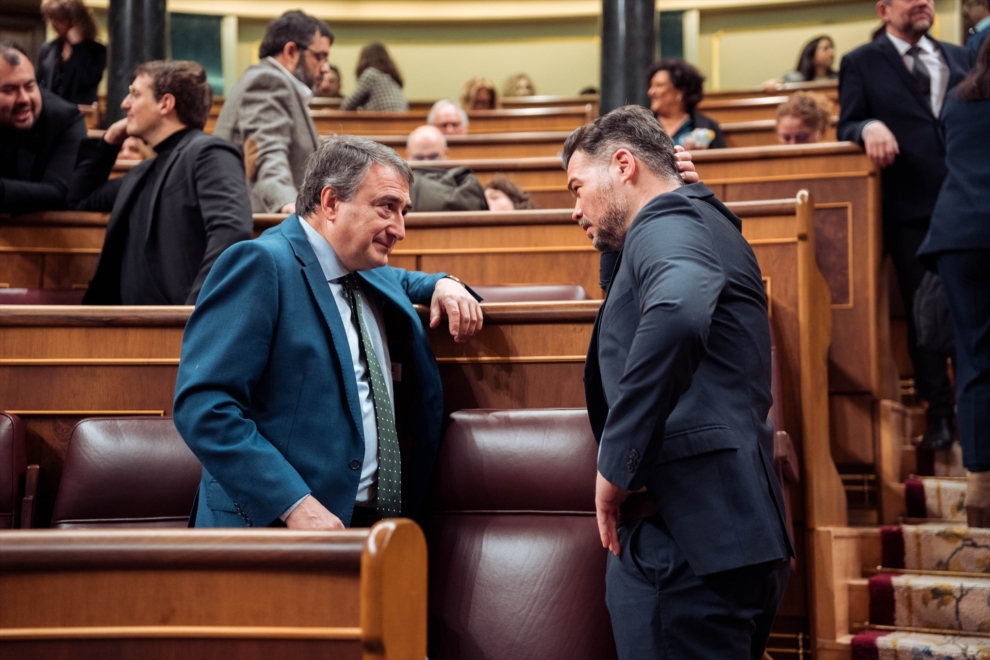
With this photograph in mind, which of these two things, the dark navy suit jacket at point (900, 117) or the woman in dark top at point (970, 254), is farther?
the dark navy suit jacket at point (900, 117)

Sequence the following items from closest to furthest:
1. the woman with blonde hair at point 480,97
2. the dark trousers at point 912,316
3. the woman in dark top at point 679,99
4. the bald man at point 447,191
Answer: the dark trousers at point 912,316 < the bald man at point 447,191 < the woman in dark top at point 679,99 < the woman with blonde hair at point 480,97

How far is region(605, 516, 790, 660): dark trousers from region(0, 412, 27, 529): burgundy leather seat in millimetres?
923

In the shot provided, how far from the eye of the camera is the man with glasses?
240 centimetres

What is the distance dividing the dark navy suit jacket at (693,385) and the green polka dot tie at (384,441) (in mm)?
330

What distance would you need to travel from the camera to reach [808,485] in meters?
2.08

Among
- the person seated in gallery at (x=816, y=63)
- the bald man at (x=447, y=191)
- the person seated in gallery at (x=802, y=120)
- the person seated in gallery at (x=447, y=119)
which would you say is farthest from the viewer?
the person seated in gallery at (x=816, y=63)

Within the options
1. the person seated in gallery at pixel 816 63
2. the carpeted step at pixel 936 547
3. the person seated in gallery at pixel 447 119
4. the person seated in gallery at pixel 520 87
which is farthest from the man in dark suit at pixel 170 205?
the person seated in gallery at pixel 520 87

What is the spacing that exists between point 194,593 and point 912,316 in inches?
88.1

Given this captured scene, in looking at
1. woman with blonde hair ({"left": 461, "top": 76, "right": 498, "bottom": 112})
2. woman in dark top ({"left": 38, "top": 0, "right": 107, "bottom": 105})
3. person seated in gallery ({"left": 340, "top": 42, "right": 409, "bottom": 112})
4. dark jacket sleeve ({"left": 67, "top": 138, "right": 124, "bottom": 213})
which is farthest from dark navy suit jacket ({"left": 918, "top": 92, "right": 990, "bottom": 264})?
woman with blonde hair ({"left": 461, "top": 76, "right": 498, "bottom": 112})

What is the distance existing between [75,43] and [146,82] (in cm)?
203

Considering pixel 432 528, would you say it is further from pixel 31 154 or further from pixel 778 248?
pixel 31 154

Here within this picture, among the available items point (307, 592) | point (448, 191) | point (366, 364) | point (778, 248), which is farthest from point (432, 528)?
point (448, 191)

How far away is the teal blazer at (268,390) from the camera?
1.22 m

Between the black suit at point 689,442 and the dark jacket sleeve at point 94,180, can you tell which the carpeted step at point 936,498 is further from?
the dark jacket sleeve at point 94,180
